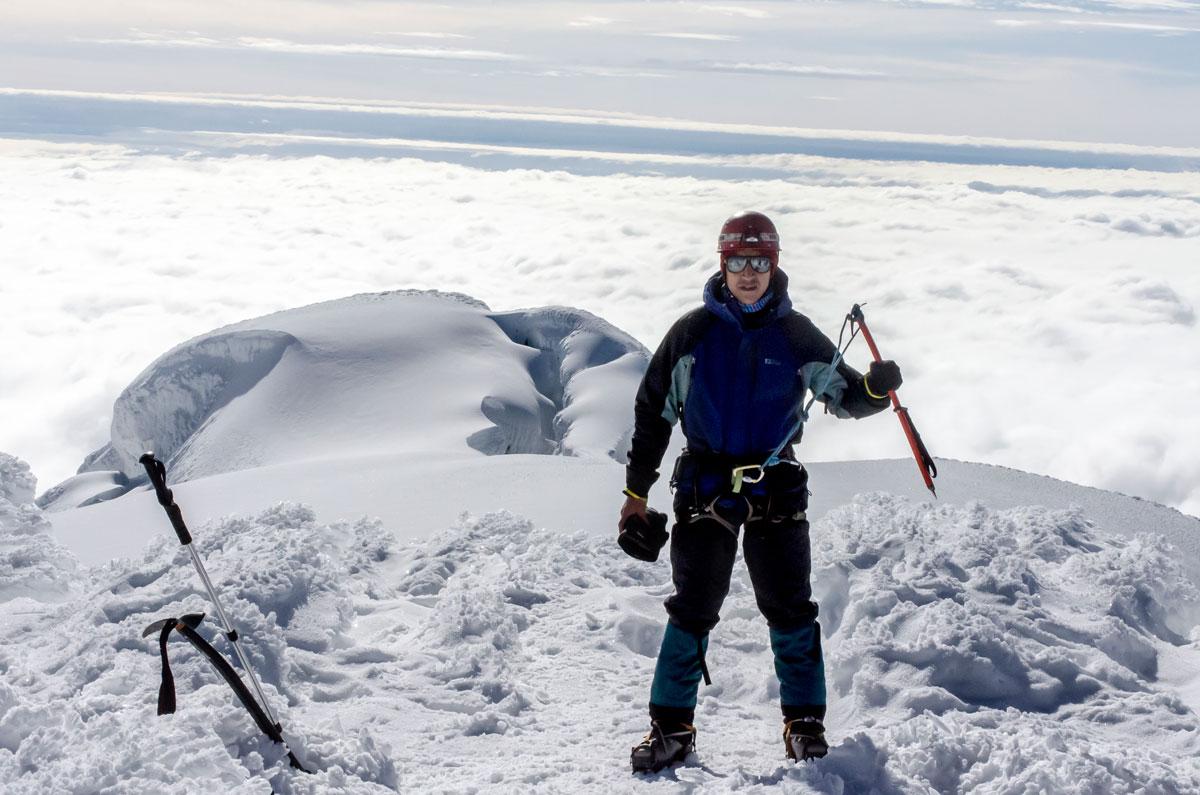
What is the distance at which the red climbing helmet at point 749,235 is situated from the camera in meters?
4.12

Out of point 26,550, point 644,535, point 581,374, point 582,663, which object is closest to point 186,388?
point 581,374

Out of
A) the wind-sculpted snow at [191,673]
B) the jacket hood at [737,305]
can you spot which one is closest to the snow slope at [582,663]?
the wind-sculpted snow at [191,673]

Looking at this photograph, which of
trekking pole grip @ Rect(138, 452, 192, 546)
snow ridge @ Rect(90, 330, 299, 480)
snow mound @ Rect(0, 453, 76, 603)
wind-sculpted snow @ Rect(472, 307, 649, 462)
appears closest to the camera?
trekking pole grip @ Rect(138, 452, 192, 546)

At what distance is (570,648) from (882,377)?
2.36m

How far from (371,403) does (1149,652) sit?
1733cm

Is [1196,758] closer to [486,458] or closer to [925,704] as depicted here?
[925,704]

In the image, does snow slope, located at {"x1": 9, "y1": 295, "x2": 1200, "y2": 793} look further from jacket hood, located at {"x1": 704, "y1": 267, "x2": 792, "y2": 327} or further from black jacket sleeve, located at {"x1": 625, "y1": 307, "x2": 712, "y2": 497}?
jacket hood, located at {"x1": 704, "y1": 267, "x2": 792, "y2": 327}

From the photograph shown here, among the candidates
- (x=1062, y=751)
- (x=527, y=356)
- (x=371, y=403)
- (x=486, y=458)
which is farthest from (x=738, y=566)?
(x=527, y=356)

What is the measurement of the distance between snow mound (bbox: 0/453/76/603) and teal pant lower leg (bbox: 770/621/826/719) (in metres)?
4.54

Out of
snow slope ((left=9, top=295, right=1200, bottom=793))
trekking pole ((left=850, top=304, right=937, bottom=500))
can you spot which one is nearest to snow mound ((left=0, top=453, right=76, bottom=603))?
snow slope ((left=9, top=295, right=1200, bottom=793))

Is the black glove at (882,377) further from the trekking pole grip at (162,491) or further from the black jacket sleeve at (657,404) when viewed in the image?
the trekking pole grip at (162,491)

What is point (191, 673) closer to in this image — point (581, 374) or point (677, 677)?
point (677, 677)

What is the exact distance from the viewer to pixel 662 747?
4.12m

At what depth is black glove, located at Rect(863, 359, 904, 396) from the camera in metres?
4.04
